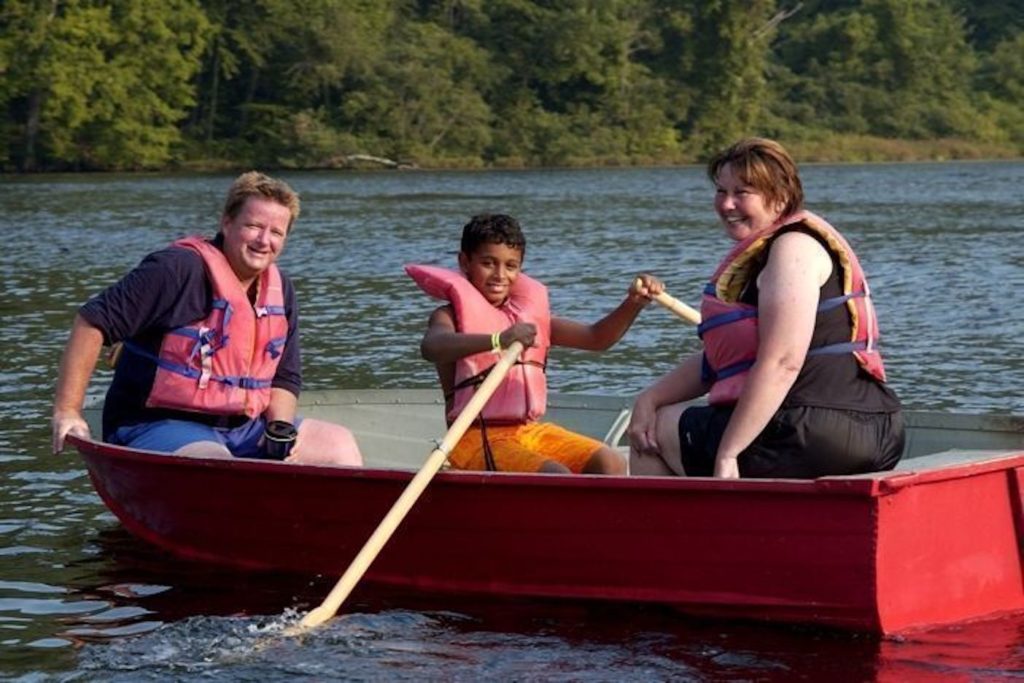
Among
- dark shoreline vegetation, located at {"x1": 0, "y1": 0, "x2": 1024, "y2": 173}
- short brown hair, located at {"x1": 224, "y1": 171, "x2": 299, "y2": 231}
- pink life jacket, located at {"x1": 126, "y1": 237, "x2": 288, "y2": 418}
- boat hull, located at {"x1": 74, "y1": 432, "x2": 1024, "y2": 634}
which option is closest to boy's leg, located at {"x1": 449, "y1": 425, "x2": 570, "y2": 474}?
boat hull, located at {"x1": 74, "y1": 432, "x2": 1024, "y2": 634}

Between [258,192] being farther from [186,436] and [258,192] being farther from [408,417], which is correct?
[408,417]

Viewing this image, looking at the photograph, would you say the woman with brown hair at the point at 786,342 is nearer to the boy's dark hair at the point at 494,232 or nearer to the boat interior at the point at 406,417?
the boy's dark hair at the point at 494,232

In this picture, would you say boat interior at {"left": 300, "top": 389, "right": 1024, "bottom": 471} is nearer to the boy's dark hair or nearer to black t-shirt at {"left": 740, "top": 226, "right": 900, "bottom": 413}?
the boy's dark hair

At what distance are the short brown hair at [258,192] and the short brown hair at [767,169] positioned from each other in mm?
1606

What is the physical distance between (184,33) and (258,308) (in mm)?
50945

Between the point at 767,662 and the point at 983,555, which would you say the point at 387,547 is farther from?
the point at 983,555

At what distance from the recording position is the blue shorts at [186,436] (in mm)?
6672

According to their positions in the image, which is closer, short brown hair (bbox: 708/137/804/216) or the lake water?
short brown hair (bbox: 708/137/804/216)

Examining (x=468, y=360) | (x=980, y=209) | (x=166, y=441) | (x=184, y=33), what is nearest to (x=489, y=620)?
(x=468, y=360)

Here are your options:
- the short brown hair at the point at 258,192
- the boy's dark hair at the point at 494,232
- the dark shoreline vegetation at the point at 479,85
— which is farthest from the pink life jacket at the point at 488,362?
the dark shoreline vegetation at the point at 479,85

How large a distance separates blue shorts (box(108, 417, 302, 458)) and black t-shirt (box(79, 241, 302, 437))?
0.05m

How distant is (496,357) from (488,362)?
34mm

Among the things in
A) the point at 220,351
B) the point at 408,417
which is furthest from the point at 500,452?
the point at 408,417

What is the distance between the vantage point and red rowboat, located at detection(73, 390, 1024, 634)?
556 centimetres
